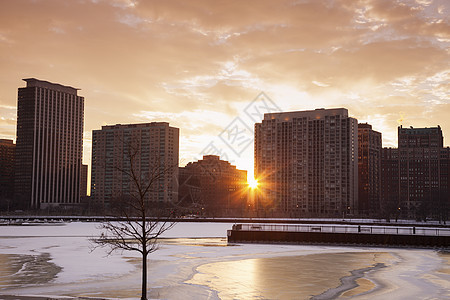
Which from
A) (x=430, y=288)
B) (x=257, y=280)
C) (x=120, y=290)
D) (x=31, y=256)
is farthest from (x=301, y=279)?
(x=31, y=256)

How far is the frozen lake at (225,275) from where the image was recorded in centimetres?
3131

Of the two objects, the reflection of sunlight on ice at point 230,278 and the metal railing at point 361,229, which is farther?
the metal railing at point 361,229

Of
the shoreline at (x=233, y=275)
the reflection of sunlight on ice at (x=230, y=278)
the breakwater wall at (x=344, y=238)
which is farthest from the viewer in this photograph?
the breakwater wall at (x=344, y=238)

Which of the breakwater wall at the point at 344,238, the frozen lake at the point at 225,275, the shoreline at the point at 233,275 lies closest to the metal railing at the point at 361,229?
the breakwater wall at the point at 344,238

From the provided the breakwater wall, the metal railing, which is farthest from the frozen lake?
the metal railing

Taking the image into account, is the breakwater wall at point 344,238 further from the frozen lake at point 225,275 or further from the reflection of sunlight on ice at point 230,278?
the reflection of sunlight on ice at point 230,278

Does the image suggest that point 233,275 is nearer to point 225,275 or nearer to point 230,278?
point 225,275

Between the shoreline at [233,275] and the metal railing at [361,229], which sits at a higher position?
the metal railing at [361,229]

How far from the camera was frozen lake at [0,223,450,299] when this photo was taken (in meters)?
31.3

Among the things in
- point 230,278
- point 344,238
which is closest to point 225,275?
point 230,278

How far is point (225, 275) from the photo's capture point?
A: 38719mm

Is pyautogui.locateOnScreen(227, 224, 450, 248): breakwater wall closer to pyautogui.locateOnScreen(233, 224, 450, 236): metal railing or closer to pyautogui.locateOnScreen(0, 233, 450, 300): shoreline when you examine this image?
pyautogui.locateOnScreen(233, 224, 450, 236): metal railing

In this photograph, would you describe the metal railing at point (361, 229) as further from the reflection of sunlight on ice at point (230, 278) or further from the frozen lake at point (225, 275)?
the reflection of sunlight on ice at point (230, 278)

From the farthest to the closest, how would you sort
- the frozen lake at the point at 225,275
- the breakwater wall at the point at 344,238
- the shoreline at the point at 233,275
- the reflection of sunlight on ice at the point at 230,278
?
the breakwater wall at the point at 344,238 → the reflection of sunlight on ice at the point at 230,278 → the frozen lake at the point at 225,275 → the shoreline at the point at 233,275
